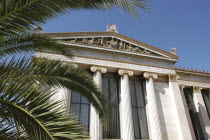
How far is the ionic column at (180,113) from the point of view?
1642cm

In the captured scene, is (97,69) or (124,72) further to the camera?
(124,72)

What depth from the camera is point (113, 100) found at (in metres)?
16.8

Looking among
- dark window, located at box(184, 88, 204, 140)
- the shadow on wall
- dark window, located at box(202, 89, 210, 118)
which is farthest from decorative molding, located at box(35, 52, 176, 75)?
dark window, located at box(202, 89, 210, 118)

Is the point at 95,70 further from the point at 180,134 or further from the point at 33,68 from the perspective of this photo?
the point at 33,68

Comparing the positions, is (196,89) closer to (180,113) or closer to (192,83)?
(192,83)

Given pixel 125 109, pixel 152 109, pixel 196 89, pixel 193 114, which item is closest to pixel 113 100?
pixel 125 109

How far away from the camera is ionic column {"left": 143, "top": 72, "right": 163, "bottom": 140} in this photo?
1548cm

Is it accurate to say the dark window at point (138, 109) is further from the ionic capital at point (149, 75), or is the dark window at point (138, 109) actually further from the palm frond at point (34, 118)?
the palm frond at point (34, 118)

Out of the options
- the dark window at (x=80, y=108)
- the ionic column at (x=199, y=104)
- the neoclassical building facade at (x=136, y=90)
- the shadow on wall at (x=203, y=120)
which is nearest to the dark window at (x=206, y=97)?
the neoclassical building facade at (x=136, y=90)

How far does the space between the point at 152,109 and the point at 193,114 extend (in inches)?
247

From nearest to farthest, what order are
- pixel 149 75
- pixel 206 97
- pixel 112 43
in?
pixel 149 75 < pixel 112 43 < pixel 206 97

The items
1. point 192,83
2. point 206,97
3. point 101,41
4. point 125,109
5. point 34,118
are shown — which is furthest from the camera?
point 206,97

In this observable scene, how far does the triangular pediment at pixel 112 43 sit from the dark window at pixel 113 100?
2809 millimetres

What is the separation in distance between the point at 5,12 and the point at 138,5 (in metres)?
2.79
